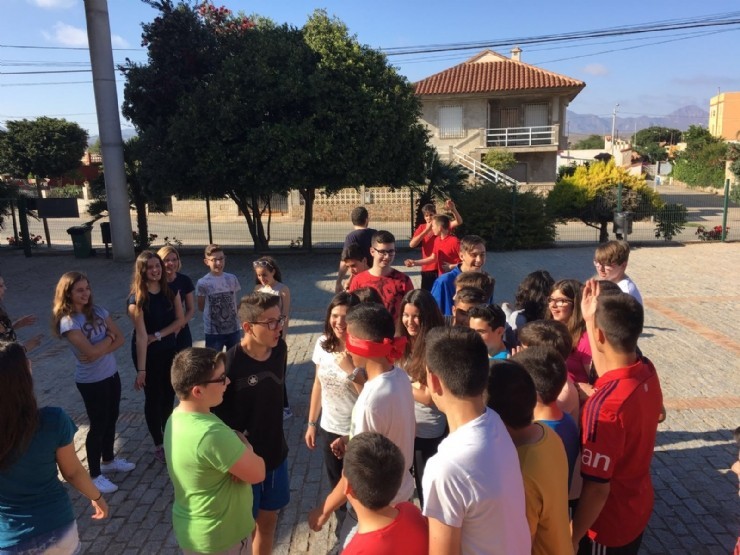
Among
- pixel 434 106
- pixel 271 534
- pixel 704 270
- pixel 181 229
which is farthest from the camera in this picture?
pixel 434 106

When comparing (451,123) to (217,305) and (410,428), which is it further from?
(410,428)

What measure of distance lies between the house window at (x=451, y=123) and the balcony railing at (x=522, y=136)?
1.64 meters

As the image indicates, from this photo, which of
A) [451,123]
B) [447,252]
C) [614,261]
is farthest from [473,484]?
[451,123]

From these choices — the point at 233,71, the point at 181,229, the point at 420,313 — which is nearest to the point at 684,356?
the point at 420,313

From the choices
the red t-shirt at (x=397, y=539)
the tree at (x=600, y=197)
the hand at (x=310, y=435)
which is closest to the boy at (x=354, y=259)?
the hand at (x=310, y=435)

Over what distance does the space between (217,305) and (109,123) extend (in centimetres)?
1115

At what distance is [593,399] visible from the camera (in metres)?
2.36

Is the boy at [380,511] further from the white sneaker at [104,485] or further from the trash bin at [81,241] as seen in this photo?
the trash bin at [81,241]

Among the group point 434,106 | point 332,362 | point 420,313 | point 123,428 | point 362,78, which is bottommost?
point 123,428

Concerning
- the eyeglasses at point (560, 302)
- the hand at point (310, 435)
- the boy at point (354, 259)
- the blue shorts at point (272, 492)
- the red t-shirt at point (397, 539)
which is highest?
the boy at point (354, 259)

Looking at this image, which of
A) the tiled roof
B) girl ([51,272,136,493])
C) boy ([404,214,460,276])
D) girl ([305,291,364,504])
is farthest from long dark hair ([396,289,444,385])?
the tiled roof

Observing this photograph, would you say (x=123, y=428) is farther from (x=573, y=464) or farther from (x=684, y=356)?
(x=684, y=356)

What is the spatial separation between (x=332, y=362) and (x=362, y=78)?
11637 mm

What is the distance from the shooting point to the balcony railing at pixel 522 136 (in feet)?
99.2
